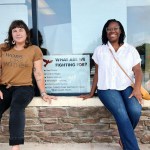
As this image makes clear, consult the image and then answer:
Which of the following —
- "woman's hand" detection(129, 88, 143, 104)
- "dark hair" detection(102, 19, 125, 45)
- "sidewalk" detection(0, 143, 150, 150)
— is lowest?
"sidewalk" detection(0, 143, 150, 150)

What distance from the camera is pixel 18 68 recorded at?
4.15m

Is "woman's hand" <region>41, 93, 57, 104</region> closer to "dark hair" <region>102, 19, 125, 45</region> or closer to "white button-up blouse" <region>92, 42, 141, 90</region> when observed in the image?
"white button-up blouse" <region>92, 42, 141, 90</region>

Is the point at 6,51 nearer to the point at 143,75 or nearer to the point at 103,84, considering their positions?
the point at 103,84

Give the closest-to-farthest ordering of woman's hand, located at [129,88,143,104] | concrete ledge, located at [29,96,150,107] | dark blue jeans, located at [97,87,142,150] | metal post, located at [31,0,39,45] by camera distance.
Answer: dark blue jeans, located at [97,87,142,150], woman's hand, located at [129,88,143,104], concrete ledge, located at [29,96,150,107], metal post, located at [31,0,39,45]

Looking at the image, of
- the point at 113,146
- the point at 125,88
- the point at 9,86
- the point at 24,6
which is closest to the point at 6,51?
the point at 9,86

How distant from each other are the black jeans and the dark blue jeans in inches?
35.4

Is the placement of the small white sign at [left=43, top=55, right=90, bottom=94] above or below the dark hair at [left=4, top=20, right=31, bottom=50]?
below

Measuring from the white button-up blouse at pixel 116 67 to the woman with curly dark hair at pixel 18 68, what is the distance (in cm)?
75

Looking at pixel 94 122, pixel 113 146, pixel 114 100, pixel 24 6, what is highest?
pixel 24 6

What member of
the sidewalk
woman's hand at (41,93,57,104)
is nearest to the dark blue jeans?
the sidewalk

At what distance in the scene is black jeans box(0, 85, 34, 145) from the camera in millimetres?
3742

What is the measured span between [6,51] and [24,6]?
78cm

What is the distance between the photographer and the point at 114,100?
4008 millimetres

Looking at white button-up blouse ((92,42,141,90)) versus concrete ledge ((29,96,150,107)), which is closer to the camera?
white button-up blouse ((92,42,141,90))
